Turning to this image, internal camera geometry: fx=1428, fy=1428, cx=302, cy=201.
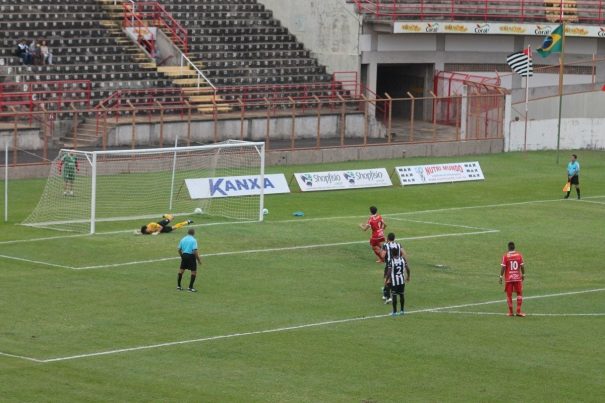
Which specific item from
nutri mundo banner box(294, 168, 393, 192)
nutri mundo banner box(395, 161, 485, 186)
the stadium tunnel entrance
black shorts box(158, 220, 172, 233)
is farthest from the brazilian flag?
black shorts box(158, 220, 172, 233)

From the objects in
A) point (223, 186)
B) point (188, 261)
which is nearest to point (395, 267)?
point (188, 261)

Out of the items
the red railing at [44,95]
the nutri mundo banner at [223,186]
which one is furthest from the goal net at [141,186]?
the red railing at [44,95]

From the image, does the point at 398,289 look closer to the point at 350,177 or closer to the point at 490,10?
the point at 350,177

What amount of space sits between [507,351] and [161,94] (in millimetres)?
37580

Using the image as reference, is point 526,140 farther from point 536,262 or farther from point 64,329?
point 64,329

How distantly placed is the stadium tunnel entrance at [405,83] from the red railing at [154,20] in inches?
504

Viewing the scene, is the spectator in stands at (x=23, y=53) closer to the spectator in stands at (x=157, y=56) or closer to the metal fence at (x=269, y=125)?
the metal fence at (x=269, y=125)

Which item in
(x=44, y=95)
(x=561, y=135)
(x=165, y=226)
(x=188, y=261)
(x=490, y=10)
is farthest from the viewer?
(x=490, y=10)

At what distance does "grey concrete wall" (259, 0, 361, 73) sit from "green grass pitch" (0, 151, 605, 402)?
2194 centimetres

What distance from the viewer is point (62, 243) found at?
4088 cm

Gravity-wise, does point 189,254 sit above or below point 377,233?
below

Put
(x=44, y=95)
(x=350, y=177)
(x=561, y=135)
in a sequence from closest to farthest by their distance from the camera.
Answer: (x=350, y=177), (x=44, y=95), (x=561, y=135)

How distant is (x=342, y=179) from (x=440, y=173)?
197 inches

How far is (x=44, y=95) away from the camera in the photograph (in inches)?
2352
